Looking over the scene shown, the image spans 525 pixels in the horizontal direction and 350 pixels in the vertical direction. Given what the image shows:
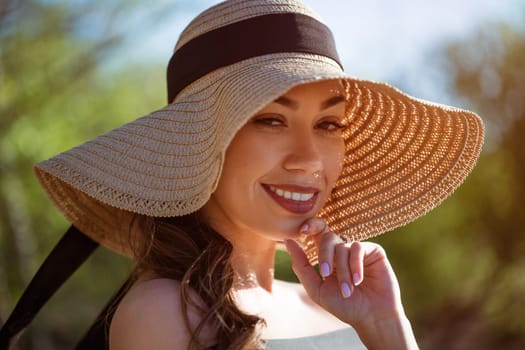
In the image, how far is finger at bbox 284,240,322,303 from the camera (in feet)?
6.65

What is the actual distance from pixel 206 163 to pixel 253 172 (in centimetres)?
15

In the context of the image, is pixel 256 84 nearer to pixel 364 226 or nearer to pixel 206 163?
pixel 206 163

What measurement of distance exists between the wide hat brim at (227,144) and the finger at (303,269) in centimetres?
31

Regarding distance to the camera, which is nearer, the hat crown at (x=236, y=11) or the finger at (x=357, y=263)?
the finger at (x=357, y=263)

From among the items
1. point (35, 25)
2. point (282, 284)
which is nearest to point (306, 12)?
point (282, 284)

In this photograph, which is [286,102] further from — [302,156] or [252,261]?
[252,261]

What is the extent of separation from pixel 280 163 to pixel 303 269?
0.33m

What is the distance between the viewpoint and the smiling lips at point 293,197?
6.59 feet

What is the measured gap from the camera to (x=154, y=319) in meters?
1.89

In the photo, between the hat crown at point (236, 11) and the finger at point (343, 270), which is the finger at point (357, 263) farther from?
the hat crown at point (236, 11)

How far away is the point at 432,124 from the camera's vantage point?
91.1 inches

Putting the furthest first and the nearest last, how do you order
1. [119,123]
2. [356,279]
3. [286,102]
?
1. [119,123]
2. [286,102]
3. [356,279]

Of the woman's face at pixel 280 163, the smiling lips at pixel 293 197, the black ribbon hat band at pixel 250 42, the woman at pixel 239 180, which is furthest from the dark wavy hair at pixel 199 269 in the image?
the black ribbon hat band at pixel 250 42

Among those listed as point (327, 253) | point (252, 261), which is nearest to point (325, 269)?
point (327, 253)
